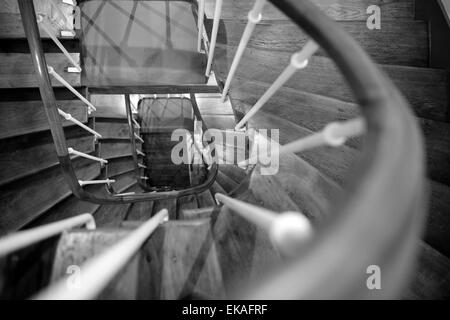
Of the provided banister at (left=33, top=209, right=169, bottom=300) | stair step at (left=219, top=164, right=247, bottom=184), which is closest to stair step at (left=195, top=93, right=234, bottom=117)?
stair step at (left=219, top=164, right=247, bottom=184)

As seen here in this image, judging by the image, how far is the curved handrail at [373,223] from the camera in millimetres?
264

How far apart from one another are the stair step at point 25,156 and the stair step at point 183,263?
3.37 ft

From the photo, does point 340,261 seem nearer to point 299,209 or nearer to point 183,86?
point 299,209

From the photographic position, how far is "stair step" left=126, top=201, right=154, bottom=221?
2340mm

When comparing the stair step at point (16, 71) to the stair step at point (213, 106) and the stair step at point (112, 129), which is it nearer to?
the stair step at point (112, 129)

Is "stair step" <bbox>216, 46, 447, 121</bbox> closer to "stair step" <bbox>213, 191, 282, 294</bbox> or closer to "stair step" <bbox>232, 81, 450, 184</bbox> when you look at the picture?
"stair step" <bbox>232, 81, 450, 184</bbox>

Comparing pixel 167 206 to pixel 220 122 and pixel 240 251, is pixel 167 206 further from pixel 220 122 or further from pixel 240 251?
pixel 220 122

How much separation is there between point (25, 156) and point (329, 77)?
189 centimetres

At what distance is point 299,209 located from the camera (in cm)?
118

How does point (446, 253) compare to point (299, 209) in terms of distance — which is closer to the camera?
point (446, 253)

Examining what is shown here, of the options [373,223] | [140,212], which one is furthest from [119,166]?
[373,223]

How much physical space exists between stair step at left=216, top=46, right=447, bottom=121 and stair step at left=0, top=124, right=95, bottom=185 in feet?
4.23

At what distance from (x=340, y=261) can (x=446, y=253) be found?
104 cm

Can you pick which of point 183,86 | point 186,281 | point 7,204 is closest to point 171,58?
point 183,86
